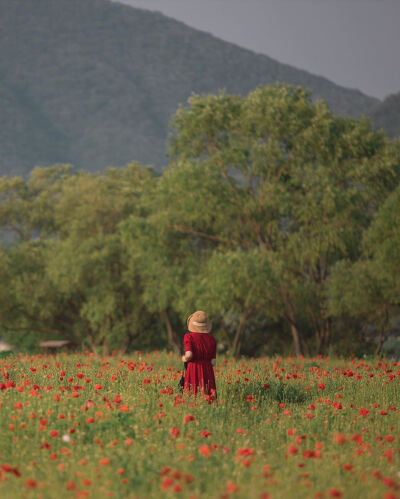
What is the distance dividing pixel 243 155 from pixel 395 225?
786 cm

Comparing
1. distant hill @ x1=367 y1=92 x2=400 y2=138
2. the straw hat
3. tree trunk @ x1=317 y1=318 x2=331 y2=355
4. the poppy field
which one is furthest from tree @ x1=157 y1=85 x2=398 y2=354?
distant hill @ x1=367 y1=92 x2=400 y2=138

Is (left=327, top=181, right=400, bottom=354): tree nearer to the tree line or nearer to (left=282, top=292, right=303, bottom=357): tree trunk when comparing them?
the tree line

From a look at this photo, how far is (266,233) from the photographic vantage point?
28.5m

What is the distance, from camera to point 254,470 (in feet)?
17.9

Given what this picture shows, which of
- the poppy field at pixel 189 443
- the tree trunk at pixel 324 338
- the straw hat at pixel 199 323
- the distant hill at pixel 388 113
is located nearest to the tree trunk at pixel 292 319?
the tree trunk at pixel 324 338

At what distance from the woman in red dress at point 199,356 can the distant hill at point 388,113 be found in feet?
389

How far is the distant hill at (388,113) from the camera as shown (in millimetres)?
122312

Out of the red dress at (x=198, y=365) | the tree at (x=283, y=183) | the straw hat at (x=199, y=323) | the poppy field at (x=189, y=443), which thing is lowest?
the poppy field at (x=189, y=443)

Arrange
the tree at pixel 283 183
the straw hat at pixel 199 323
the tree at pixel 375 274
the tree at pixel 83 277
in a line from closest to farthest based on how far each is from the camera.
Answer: the straw hat at pixel 199 323
the tree at pixel 375 274
the tree at pixel 283 183
the tree at pixel 83 277

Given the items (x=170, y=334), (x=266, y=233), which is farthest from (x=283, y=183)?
(x=170, y=334)

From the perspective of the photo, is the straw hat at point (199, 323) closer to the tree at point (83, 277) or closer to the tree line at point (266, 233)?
the tree line at point (266, 233)

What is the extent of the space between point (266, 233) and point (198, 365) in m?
19.7

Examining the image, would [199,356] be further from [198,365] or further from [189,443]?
[189,443]

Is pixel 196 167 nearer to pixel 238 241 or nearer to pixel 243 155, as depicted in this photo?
pixel 243 155
